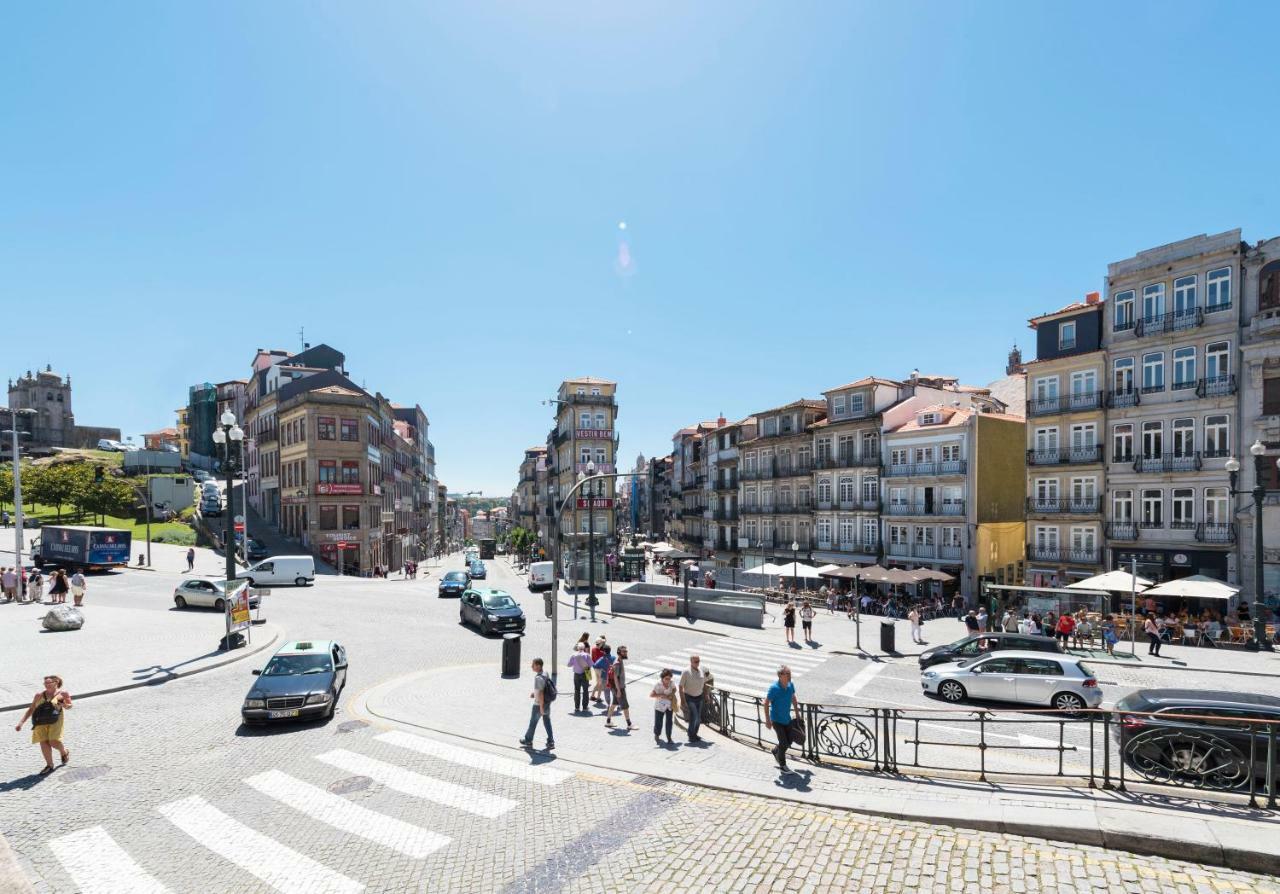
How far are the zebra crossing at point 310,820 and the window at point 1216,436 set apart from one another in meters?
32.7

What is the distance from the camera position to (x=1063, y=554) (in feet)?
112

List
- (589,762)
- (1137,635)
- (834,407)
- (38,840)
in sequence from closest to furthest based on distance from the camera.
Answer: (38,840) → (589,762) → (1137,635) → (834,407)


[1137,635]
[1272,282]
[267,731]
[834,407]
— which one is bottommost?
[1137,635]

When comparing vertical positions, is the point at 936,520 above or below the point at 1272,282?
below

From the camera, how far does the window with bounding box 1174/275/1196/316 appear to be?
2988cm

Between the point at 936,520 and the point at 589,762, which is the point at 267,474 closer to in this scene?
the point at 936,520

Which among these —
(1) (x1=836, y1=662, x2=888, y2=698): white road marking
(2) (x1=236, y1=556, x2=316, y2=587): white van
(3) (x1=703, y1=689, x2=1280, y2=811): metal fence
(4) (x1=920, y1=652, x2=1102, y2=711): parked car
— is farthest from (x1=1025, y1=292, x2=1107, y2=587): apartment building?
(2) (x1=236, y1=556, x2=316, y2=587): white van

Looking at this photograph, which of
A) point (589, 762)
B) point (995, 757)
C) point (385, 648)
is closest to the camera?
point (589, 762)

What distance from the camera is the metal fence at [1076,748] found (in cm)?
884

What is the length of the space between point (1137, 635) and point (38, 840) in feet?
107

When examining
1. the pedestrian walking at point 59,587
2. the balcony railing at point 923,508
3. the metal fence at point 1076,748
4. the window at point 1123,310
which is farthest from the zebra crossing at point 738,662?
the pedestrian walking at point 59,587

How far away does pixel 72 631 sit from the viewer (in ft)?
74.7

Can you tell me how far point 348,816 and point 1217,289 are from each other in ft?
122

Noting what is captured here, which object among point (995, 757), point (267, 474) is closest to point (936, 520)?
point (995, 757)
